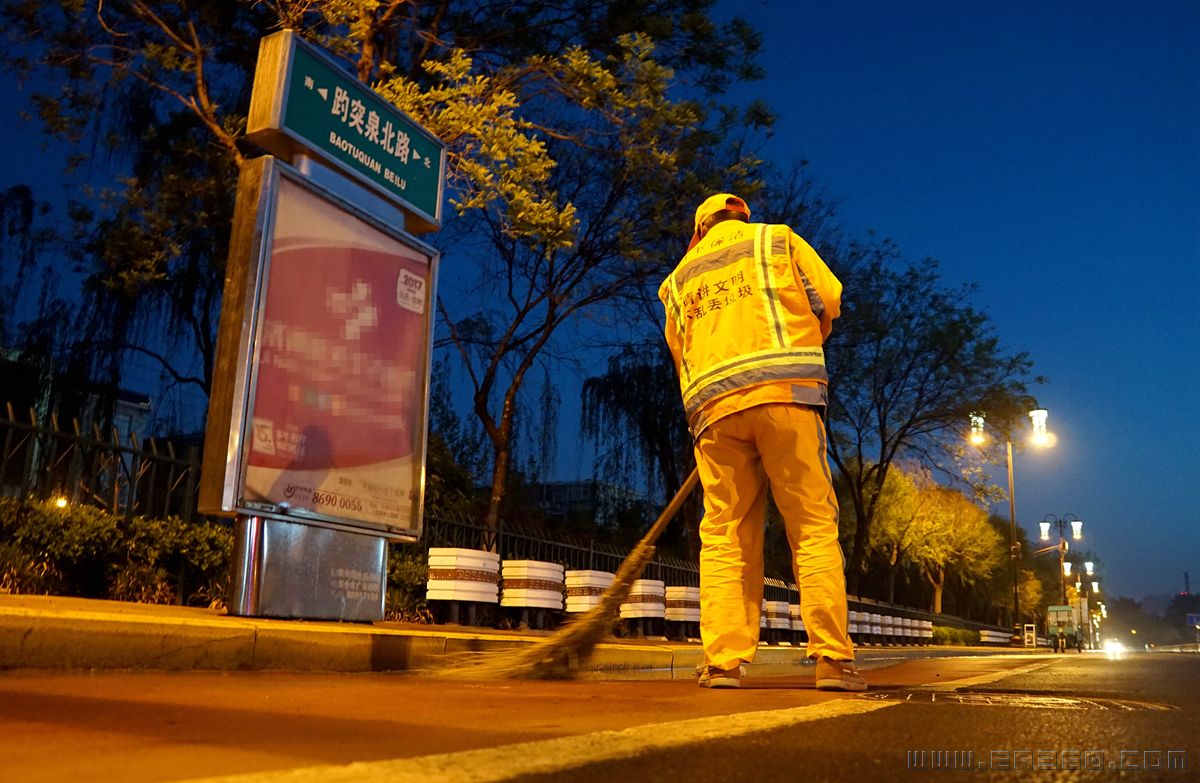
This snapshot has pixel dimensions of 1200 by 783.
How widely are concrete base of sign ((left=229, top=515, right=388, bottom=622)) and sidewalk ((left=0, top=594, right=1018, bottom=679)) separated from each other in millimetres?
138

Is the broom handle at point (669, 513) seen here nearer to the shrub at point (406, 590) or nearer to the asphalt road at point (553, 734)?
the asphalt road at point (553, 734)

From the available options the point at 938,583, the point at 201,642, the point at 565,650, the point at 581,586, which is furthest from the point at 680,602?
the point at 938,583

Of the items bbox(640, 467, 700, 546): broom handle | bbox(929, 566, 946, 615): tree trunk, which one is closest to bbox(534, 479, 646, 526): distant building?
bbox(640, 467, 700, 546): broom handle

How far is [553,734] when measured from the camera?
250cm

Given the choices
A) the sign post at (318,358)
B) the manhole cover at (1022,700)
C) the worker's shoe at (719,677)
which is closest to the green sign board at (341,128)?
the sign post at (318,358)

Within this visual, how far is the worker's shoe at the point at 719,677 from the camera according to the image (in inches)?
181

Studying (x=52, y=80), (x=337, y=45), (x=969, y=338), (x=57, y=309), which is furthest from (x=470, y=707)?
(x=969, y=338)

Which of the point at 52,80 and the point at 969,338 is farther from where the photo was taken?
the point at 969,338

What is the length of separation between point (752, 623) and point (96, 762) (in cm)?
329

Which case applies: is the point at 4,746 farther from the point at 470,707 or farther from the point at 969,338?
the point at 969,338

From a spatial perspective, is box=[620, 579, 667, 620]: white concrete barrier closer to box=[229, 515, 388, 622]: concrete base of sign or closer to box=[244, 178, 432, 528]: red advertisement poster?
box=[244, 178, 432, 528]: red advertisement poster

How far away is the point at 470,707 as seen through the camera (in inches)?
128

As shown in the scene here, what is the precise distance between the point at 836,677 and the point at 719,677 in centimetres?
54

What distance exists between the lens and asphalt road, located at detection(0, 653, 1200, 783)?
1.99 meters
